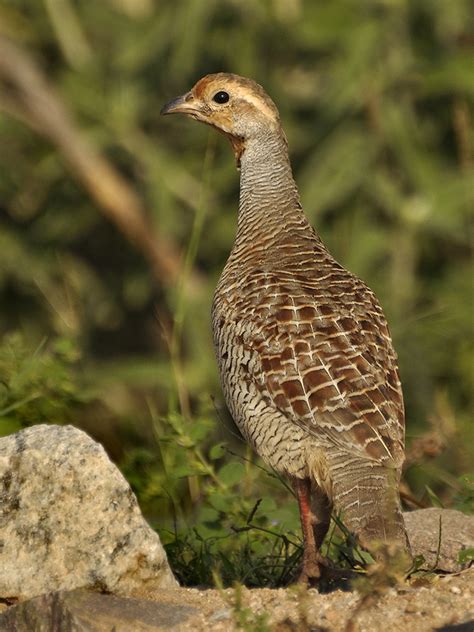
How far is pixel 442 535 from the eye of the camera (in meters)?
5.40

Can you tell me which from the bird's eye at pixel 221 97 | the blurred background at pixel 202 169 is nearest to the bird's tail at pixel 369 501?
the bird's eye at pixel 221 97

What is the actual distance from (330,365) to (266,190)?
143 cm

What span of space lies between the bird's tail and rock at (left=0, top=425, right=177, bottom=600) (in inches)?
25.9

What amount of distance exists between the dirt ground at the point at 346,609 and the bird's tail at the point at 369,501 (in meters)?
0.19

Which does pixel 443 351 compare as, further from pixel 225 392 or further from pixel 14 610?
pixel 14 610

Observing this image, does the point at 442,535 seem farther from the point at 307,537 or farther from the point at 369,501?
the point at 369,501

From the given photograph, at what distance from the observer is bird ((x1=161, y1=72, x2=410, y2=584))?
4.80m

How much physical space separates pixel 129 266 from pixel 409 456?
4980 mm

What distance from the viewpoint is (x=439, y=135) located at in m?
9.95

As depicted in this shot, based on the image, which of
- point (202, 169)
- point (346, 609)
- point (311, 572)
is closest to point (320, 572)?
point (311, 572)

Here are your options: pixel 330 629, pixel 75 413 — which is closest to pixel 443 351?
pixel 75 413

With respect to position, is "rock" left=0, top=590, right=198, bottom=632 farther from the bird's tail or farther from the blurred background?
the blurred background

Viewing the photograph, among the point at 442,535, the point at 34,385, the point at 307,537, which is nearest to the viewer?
the point at 307,537

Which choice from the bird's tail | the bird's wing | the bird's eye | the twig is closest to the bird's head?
the bird's eye
